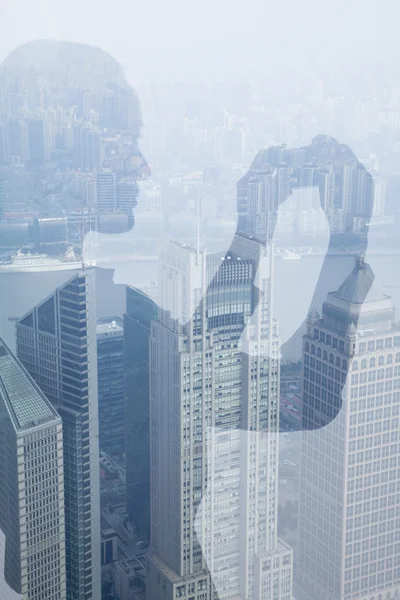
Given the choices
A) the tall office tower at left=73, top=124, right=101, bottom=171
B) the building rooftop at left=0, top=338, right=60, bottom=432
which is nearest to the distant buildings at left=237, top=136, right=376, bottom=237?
the tall office tower at left=73, top=124, right=101, bottom=171

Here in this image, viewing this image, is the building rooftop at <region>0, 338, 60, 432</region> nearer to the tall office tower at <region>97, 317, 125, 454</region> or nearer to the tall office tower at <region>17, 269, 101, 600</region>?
the tall office tower at <region>17, 269, 101, 600</region>

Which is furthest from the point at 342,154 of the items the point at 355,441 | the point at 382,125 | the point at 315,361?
the point at 355,441

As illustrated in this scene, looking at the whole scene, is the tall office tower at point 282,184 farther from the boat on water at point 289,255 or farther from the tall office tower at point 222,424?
the tall office tower at point 222,424

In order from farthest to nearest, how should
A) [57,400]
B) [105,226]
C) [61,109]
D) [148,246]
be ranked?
[61,109] → [105,226] → [148,246] → [57,400]

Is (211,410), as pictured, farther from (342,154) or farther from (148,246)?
(342,154)

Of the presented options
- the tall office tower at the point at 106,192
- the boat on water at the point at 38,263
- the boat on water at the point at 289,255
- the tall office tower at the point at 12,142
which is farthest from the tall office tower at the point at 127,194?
the boat on water at the point at 289,255
